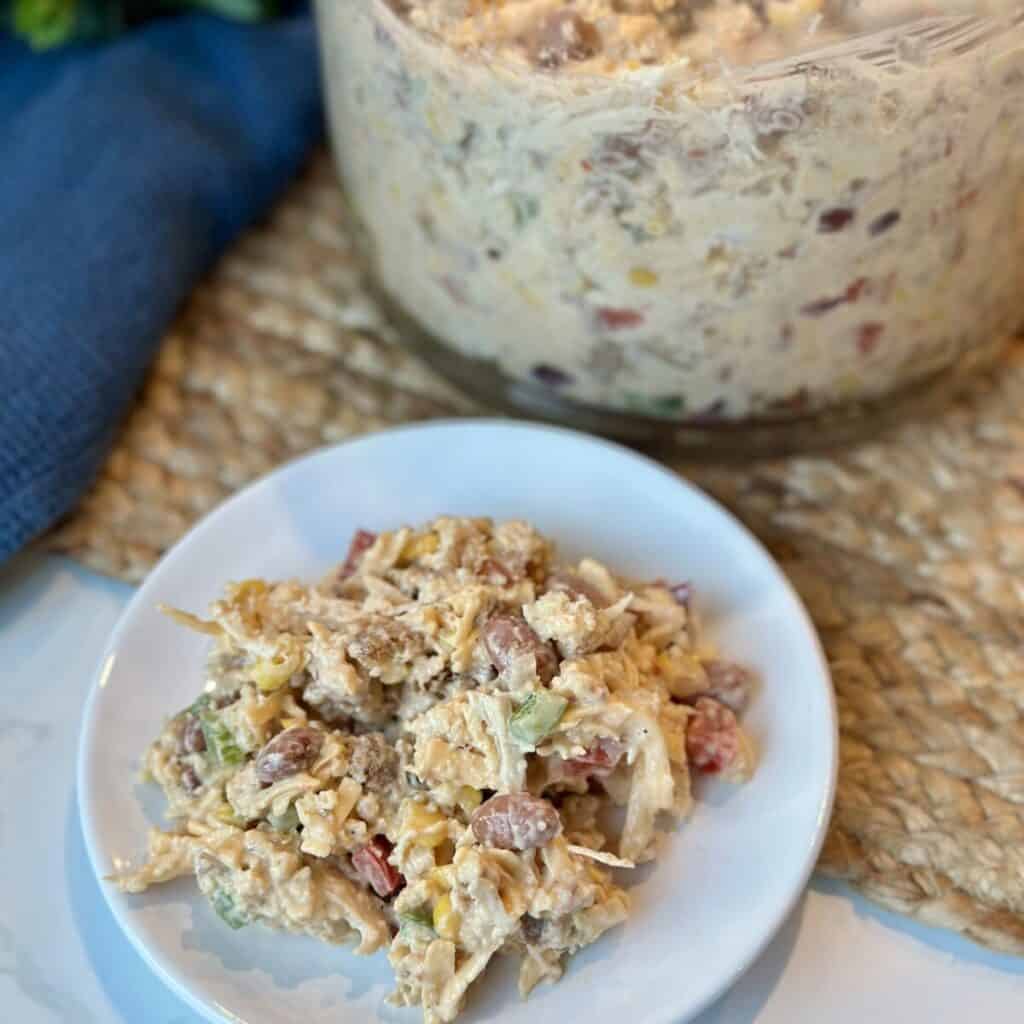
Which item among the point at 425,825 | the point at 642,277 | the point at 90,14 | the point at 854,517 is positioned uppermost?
the point at 90,14

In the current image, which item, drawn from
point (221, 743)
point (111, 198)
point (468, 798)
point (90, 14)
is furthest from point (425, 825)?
point (90, 14)

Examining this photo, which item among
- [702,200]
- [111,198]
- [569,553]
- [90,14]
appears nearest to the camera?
[702,200]

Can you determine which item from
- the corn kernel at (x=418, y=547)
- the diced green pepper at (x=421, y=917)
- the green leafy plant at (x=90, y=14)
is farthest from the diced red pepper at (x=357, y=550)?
the green leafy plant at (x=90, y=14)

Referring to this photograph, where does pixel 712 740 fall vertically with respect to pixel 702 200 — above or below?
below

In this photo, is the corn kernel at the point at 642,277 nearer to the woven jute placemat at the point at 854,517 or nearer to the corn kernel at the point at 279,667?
the woven jute placemat at the point at 854,517

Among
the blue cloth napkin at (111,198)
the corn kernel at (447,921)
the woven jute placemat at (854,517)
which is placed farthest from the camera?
the blue cloth napkin at (111,198)

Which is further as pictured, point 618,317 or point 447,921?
point 618,317

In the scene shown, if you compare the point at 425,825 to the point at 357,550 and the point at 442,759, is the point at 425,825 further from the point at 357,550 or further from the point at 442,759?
the point at 357,550
